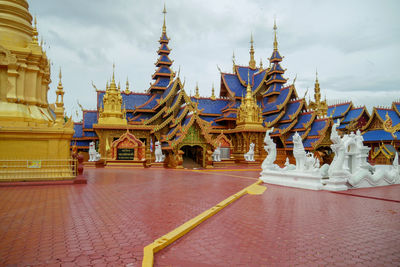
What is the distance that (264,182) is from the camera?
11.6m

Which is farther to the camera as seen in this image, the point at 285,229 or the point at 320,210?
the point at 320,210

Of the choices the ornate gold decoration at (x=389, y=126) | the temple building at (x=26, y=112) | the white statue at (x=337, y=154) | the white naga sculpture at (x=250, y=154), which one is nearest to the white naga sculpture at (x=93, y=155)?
the temple building at (x=26, y=112)

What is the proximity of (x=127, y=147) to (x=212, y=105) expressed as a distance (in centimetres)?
1182

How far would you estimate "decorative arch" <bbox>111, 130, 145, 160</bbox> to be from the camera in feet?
64.0

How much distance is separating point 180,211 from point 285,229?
2.30 metres

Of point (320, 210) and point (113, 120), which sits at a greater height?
point (113, 120)

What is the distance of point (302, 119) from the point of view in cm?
2425

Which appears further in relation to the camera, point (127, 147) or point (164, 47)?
point (164, 47)

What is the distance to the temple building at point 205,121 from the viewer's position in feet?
64.0

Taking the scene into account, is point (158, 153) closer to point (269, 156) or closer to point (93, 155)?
point (93, 155)

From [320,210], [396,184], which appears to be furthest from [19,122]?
[396,184]

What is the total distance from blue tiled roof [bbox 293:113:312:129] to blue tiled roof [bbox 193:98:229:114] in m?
7.97

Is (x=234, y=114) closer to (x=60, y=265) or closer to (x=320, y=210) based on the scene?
(x=320, y=210)

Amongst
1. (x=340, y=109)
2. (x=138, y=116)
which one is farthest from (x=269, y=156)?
(x=340, y=109)
